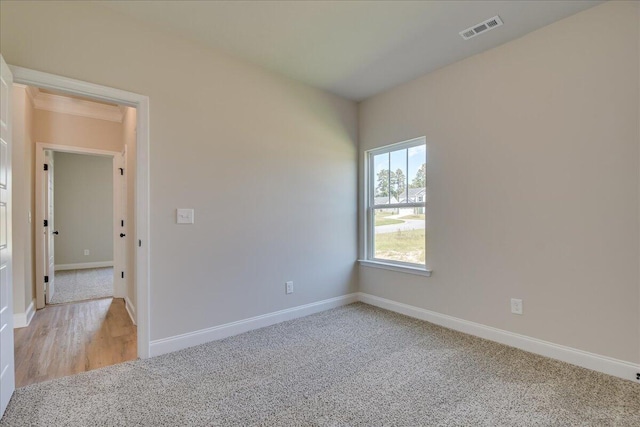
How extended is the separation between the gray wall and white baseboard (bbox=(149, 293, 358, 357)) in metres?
5.77

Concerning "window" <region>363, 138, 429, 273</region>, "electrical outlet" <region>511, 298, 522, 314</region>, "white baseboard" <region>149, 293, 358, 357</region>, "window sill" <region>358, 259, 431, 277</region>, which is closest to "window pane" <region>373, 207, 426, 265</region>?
"window" <region>363, 138, 429, 273</region>

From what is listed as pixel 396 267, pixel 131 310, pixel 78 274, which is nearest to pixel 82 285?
pixel 78 274

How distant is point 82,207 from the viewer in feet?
22.4

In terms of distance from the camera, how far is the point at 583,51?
227 centimetres

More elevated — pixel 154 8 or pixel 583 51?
pixel 154 8

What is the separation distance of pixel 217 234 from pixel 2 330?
1.45 meters

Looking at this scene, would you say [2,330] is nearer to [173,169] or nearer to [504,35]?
[173,169]

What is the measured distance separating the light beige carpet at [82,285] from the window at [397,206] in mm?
3925

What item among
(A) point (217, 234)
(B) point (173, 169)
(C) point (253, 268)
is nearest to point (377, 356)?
(C) point (253, 268)

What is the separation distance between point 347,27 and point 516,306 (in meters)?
2.66

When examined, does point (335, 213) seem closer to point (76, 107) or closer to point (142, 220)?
point (142, 220)

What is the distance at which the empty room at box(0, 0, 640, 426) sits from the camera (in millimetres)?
1936

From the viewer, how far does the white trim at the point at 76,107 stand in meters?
3.78

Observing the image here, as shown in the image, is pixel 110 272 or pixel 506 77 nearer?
pixel 506 77
